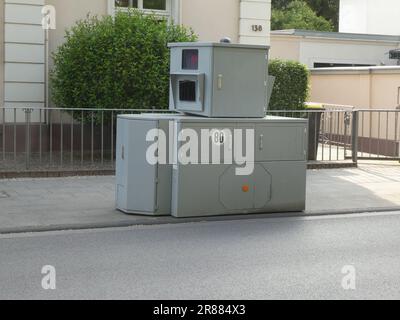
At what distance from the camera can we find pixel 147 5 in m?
17.6

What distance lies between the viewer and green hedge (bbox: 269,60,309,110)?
55.7 feet

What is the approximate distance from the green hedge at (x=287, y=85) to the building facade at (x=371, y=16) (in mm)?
21274

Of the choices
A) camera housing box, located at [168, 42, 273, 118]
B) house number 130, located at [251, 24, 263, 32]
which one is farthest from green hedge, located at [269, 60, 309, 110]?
camera housing box, located at [168, 42, 273, 118]

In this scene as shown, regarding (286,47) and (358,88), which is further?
(286,47)

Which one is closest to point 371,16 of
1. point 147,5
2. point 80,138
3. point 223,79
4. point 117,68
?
point 147,5

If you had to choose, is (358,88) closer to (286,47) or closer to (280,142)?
(286,47)

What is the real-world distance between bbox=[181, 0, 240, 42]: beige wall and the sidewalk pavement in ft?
15.5

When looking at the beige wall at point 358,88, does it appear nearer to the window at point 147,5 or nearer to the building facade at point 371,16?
the window at point 147,5

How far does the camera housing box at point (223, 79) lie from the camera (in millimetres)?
10070

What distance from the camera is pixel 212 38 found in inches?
723

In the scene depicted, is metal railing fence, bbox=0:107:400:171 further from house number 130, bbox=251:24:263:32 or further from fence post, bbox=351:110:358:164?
house number 130, bbox=251:24:263:32

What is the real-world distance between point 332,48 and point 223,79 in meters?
20.9

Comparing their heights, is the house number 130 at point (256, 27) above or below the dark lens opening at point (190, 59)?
above

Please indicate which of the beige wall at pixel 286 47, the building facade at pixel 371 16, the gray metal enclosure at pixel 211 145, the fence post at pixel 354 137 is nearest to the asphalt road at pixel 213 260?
the gray metal enclosure at pixel 211 145
